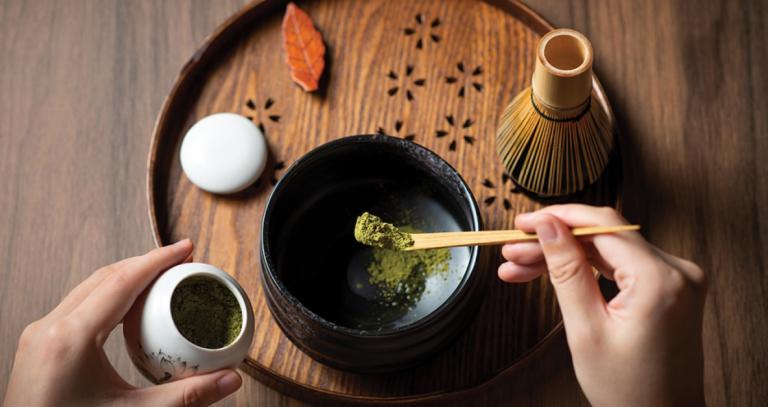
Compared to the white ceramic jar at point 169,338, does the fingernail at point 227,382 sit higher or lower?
lower

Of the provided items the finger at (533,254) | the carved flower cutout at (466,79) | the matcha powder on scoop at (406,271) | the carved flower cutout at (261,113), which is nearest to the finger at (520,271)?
the finger at (533,254)

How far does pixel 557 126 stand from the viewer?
3.26ft

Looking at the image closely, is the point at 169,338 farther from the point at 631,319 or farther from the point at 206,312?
the point at 631,319

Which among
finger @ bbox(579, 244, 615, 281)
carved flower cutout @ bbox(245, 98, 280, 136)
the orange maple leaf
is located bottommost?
finger @ bbox(579, 244, 615, 281)

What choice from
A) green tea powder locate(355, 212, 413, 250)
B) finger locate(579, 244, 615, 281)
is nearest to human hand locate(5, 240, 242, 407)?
green tea powder locate(355, 212, 413, 250)

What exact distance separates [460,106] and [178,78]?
1.38ft

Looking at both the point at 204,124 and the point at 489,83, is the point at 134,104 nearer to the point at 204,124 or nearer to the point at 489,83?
the point at 204,124

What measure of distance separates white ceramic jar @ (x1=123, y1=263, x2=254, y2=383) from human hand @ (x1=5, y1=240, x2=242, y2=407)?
0.5 inches

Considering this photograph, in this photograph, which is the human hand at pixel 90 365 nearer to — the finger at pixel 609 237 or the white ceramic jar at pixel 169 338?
the white ceramic jar at pixel 169 338

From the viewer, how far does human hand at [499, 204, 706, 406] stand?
31.8 inches

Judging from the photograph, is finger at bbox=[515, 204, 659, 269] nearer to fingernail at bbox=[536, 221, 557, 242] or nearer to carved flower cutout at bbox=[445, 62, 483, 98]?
fingernail at bbox=[536, 221, 557, 242]

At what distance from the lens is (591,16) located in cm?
122

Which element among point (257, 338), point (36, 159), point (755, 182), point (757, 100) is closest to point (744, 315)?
point (755, 182)

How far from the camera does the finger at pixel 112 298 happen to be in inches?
33.9
